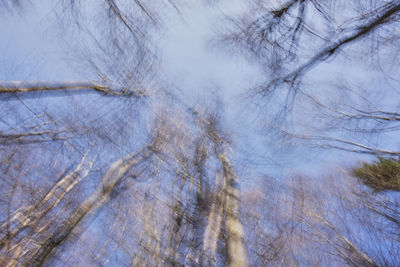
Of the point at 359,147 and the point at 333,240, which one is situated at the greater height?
the point at 359,147

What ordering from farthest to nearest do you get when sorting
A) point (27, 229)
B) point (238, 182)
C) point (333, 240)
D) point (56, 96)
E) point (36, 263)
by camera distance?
point (238, 182) < point (56, 96) < point (333, 240) < point (27, 229) < point (36, 263)

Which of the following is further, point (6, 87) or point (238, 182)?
point (238, 182)

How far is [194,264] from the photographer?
6.86 ft

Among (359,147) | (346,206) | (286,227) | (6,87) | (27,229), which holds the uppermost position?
(359,147)

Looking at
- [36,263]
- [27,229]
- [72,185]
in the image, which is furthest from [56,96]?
[36,263]

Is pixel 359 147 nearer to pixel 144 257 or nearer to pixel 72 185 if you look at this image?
pixel 144 257

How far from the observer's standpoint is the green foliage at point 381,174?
2844 millimetres

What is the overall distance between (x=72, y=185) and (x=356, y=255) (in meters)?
4.20

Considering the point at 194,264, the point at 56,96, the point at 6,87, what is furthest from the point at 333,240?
the point at 6,87

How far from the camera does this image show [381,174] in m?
3.00

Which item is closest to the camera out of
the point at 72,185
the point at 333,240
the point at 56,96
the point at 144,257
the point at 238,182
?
the point at 144,257

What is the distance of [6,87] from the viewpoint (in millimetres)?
2357

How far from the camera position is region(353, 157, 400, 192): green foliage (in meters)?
2.84

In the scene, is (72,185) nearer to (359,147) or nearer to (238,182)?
(238,182)
